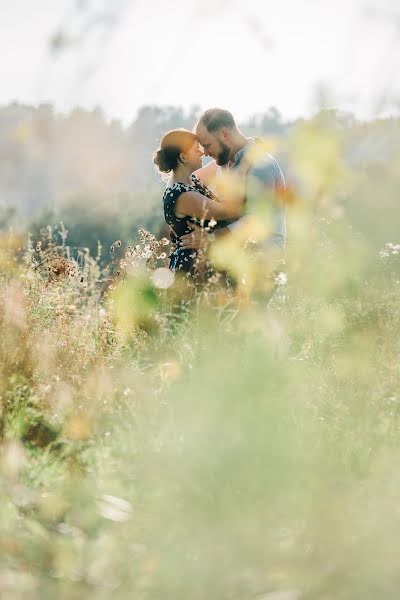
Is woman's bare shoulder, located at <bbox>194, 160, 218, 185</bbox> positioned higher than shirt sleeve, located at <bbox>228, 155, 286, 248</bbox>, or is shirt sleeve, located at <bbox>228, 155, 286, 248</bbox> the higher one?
woman's bare shoulder, located at <bbox>194, 160, 218, 185</bbox>

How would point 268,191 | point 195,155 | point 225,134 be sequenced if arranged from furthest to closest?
point 195,155 → point 225,134 → point 268,191

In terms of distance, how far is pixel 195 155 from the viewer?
4.37m

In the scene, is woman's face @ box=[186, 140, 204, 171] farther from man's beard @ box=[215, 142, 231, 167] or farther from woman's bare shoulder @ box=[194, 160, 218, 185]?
woman's bare shoulder @ box=[194, 160, 218, 185]

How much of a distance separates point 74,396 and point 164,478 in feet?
3.01

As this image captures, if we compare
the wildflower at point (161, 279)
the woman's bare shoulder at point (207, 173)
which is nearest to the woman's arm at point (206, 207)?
the wildflower at point (161, 279)

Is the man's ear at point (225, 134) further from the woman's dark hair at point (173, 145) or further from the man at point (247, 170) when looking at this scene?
the woman's dark hair at point (173, 145)

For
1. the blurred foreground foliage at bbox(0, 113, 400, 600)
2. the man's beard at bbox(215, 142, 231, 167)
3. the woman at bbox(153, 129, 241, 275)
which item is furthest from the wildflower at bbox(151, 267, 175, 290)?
the man's beard at bbox(215, 142, 231, 167)

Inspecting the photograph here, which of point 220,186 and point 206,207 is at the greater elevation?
point 220,186

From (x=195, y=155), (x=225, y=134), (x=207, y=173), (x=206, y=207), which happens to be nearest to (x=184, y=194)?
(x=206, y=207)

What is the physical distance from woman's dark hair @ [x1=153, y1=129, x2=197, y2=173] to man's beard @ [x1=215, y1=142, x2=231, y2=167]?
0.64 feet

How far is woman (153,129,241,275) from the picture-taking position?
416 centimetres

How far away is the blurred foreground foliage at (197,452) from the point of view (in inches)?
82.3

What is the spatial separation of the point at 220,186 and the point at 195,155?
0.89 ft

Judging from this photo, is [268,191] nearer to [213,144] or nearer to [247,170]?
[247,170]
